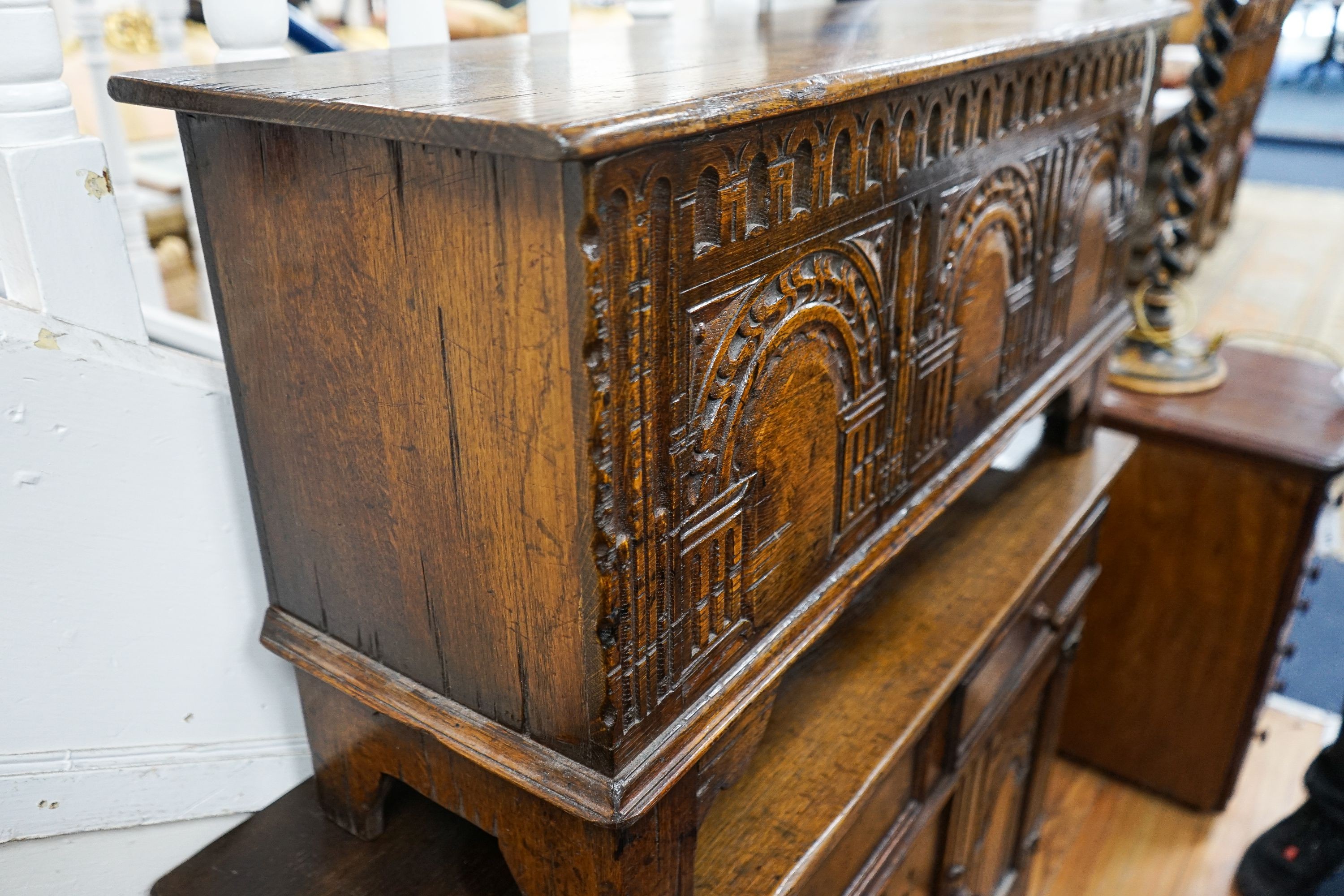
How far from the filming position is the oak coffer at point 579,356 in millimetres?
559

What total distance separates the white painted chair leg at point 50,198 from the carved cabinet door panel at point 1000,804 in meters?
1.09

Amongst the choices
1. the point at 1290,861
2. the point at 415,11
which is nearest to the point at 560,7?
the point at 415,11

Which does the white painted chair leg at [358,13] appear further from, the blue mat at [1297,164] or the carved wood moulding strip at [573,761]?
the carved wood moulding strip at [573,761]

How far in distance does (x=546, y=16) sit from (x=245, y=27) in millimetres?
369

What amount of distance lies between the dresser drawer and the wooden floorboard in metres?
0.70

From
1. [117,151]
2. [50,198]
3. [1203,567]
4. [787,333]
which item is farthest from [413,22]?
[1203,567]

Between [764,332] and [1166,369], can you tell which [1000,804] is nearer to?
[1166,369]

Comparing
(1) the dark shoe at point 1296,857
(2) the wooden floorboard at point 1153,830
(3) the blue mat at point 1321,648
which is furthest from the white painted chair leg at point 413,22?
(3) the blue mat at point 1321,648

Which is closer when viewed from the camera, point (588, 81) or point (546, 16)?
point (588, 81)

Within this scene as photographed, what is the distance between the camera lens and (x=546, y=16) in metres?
1.12

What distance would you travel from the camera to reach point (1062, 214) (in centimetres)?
121

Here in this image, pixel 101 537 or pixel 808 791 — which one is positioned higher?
pixel 101 537

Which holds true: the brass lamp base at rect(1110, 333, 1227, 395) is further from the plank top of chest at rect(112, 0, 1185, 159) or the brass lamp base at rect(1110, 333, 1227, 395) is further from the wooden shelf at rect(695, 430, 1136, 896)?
the plank top of chest at rect(112, 0, 1185, 159)

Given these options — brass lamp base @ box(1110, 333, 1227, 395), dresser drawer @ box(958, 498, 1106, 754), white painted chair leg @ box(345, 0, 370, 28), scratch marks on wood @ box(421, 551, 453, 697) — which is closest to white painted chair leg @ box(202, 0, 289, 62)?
scratch marks on wood @ box(421, 551, 453, 697)
